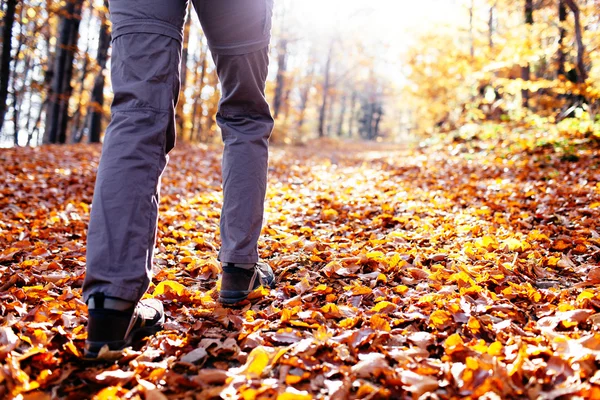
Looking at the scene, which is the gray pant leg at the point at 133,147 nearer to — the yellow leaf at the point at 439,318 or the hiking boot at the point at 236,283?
the hiking boot at the point at 236,283

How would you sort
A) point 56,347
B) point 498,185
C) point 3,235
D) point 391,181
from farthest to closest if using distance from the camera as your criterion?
point 391,181, point 498,185, point 3,235, point 56,347

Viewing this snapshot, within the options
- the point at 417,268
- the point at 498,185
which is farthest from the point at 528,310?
the point at 498,185

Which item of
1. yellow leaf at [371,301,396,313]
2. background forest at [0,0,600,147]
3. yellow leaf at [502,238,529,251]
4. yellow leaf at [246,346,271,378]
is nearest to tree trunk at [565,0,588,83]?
background forest at [0,0,600,147]

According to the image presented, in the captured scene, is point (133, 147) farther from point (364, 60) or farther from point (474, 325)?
point (364, 60)

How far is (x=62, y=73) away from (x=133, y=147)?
443 inches

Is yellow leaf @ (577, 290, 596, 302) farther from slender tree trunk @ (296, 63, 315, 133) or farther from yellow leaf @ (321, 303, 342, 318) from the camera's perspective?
slender tree trunk @ (296, 63, 315, 133)

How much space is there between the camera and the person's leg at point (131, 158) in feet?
5.00

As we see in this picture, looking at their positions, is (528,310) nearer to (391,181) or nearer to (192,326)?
(192,326)

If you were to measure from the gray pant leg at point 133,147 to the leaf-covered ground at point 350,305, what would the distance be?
334 millimetres

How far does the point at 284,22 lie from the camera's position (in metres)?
20.8

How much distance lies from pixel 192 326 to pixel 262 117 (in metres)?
1.00

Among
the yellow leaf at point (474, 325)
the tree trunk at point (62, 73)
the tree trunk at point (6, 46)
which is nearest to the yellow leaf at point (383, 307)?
the yellow leaf at point (474, 325)

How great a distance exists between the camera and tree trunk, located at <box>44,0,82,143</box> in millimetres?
10719

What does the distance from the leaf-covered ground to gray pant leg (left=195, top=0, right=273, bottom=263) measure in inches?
14.8
